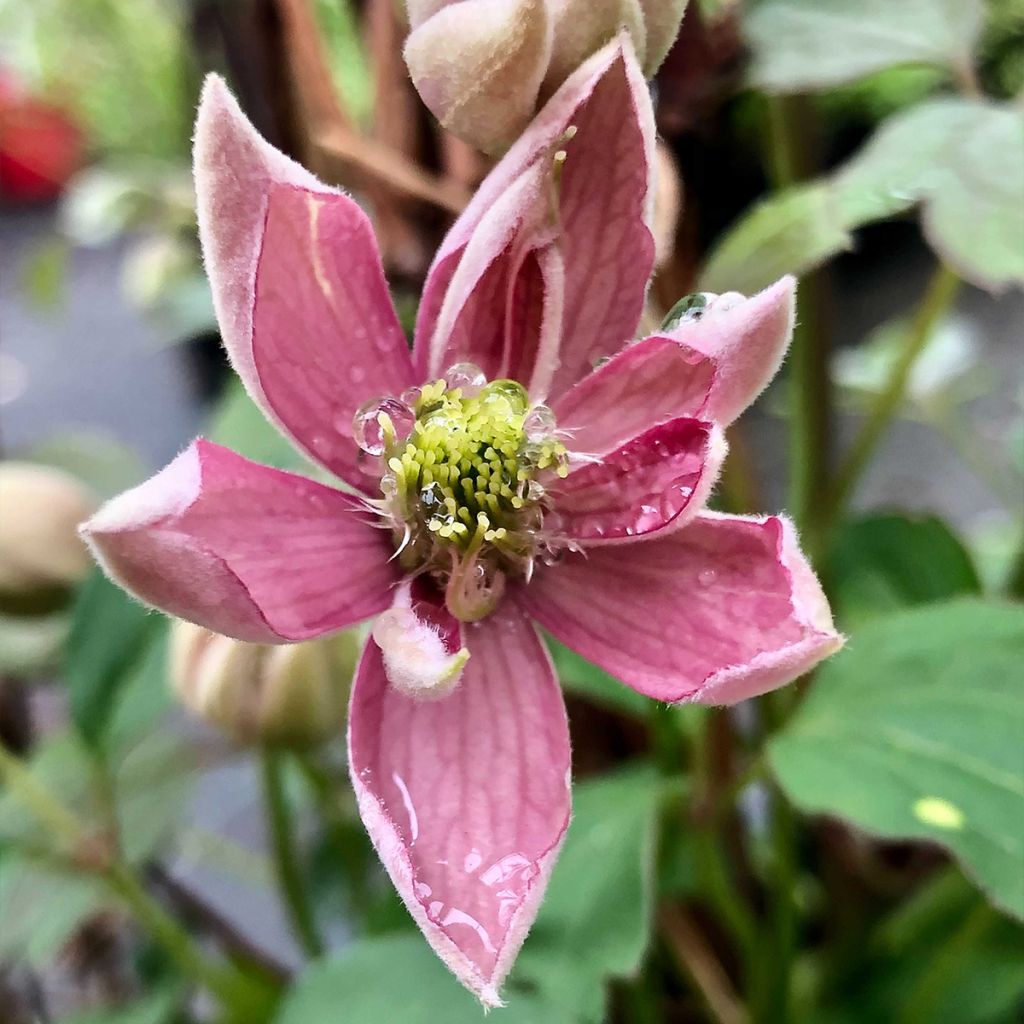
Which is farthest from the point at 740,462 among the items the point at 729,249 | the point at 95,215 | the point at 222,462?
the point at 95,215

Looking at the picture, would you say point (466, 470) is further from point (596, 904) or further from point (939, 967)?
point (939, 967)

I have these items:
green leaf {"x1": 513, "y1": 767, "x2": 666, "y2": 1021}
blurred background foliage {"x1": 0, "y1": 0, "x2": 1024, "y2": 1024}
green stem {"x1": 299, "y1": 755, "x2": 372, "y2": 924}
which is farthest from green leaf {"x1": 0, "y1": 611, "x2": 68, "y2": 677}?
green leaf {"x1": 513, "y1": 767, "x2": 666, "y2": 1021}

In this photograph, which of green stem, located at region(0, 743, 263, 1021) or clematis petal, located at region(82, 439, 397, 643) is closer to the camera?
clematis petal, located at region(82, 439, 397, 643)

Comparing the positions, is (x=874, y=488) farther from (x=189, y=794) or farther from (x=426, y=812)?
(x=426, y=812)

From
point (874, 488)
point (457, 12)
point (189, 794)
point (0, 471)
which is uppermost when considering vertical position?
point (457, 12)

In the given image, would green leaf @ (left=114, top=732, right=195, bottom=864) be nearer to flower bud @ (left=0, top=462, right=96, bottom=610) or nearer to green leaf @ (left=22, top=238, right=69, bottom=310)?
flower bud @ (left=0, top=462, right=96, bottom=610)

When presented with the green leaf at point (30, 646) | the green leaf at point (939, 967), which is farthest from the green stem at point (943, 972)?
the green leaf at point (30, 646)

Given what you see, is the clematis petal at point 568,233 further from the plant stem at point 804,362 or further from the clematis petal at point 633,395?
the plant stem at point 804,362
